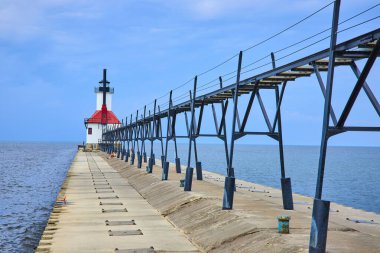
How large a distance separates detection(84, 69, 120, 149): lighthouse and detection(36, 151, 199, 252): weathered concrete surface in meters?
88.4

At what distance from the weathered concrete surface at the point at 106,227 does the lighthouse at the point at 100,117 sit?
88.4m

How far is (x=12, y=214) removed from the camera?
28.8 metres

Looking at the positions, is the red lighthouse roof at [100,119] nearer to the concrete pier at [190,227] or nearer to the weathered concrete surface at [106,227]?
the weathered concrete surface at [106,227]

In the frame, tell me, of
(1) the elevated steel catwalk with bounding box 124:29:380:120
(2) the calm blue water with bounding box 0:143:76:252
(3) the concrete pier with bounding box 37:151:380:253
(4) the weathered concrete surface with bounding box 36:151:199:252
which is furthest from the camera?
(2) the calm blue water with bounding box 0:143:76:252

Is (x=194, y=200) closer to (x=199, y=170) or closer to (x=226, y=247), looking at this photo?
(x=226, y=247)

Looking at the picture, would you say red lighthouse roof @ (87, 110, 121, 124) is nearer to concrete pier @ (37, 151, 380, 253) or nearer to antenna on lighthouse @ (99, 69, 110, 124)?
antenna on lighthouse @ (99, 69, 110, 124)

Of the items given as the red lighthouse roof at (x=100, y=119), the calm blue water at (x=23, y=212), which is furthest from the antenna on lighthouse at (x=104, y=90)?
the calm blue water at (x=23, y=212)

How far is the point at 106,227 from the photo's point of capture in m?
19.7

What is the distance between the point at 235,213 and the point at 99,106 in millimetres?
108211

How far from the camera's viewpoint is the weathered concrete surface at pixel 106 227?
53.4ft

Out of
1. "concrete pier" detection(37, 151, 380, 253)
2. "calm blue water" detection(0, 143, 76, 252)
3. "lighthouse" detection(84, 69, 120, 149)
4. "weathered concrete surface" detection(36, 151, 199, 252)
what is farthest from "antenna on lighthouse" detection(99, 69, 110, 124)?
"concrete pier" detection(37, 151, 380, 253)

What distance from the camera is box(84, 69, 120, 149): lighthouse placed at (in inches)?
4692

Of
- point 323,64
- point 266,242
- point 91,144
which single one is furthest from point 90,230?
point 91,144

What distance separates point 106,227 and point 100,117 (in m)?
102
